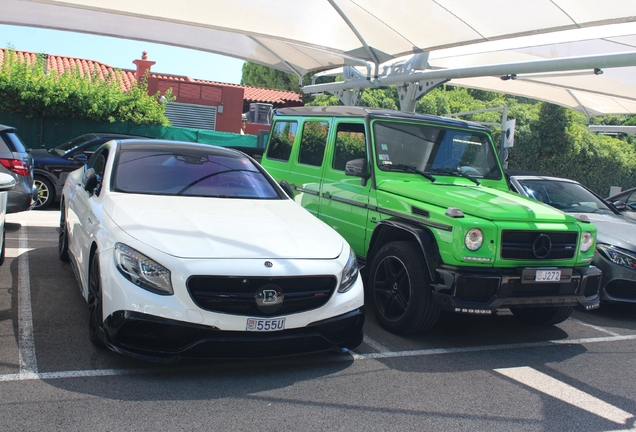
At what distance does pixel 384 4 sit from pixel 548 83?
20.3 ft

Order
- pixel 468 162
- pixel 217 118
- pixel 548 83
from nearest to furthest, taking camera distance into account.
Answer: pixel 468 162, pixel 548 83, pixel 217 118

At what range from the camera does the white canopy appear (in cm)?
882

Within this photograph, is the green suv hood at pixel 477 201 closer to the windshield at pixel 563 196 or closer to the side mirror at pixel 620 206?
the windshield at pixel 563 196

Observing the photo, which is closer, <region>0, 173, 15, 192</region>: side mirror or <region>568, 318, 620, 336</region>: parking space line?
<region>0, 173, 15, 192</region>: side mirror

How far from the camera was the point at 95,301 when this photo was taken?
4.58 m

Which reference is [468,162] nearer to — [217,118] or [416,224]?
[416,224]

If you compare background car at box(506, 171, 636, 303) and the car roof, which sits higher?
the car roof

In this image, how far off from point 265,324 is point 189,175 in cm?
216

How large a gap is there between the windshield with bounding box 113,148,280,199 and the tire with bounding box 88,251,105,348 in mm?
940

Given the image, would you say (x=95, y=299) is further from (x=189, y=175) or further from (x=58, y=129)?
(x=58, y=129)

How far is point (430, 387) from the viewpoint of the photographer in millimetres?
4574

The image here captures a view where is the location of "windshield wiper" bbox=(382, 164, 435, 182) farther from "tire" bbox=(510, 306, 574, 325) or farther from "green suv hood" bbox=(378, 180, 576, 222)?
"tire" bbox=(510, 306, 574, 325)

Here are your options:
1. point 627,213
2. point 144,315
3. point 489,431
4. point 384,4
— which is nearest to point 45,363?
point 144,315

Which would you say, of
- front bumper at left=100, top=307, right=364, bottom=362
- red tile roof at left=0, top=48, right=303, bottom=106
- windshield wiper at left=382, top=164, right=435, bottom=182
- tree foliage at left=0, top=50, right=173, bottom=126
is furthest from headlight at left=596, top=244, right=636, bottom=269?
red tile roof at left=0, top=48, right=303, bottom=106
